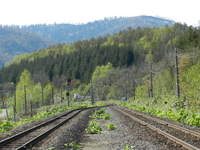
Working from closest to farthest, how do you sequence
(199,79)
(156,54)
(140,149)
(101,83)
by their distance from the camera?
(140,149) < (199,79) < (101,83) < (156,54)

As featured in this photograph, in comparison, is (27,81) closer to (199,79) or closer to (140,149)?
(199,79)

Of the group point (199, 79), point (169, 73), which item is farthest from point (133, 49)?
point (199, 79)

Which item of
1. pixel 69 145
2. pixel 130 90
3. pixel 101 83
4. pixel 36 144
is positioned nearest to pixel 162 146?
pixel 69 145

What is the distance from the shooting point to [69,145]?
1270cm

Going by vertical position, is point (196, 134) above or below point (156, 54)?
below

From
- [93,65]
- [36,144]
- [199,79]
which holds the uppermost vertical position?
[93,65]

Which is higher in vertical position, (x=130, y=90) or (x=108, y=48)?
(x=108, y=48)

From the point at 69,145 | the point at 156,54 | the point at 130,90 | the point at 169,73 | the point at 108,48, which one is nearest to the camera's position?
the point at 69,145

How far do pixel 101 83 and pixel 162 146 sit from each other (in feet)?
366

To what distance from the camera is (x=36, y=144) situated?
1391 cm

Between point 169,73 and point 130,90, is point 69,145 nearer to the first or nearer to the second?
point 169,73

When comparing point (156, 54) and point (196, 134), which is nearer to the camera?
point (196, 134)

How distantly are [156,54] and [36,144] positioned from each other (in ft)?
545

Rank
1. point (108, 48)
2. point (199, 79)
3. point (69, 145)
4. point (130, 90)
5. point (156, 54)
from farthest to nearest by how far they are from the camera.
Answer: point (108, 48)
point (156, 54)
point (130, 90)
point (199, 79)
point (69, 145)
